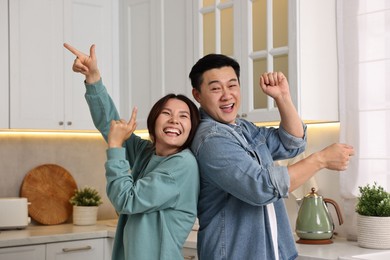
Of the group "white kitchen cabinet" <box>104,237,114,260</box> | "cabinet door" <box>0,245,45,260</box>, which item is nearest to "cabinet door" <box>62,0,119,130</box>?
"white kitchen cabinet" <box>104,237,114,260</box>

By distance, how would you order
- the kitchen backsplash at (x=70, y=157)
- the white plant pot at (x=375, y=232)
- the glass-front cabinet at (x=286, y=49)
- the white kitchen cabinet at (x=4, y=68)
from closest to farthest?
the white plant pot at (x=375, y=232) < the glass-front cabinet at (x=286, y=49) < the kitchen backsplash at (x=70, y=157) < the white kitchen cabinet at (x=4, y=68)

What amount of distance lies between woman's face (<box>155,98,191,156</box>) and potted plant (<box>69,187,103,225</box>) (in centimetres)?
232

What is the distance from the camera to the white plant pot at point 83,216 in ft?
13.9

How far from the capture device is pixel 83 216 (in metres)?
4.25

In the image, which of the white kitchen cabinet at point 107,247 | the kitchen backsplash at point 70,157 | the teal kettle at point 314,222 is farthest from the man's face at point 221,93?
the white kitchen cabinet at point 107,247

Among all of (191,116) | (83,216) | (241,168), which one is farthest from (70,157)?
(241,168)

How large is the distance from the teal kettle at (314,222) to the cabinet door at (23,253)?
54.6 inches

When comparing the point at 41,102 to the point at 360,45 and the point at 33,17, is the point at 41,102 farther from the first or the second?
the point at 360,45

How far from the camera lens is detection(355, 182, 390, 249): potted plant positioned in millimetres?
3000

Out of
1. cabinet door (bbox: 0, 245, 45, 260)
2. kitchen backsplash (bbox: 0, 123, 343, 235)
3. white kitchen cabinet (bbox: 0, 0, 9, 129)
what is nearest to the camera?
cabinet door (bbox: 0, 245, 45, 260)

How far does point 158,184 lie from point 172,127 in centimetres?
19

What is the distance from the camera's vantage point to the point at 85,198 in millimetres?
4340

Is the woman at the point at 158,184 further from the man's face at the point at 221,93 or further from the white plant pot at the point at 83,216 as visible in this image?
the white plant pot at the point at 83,216

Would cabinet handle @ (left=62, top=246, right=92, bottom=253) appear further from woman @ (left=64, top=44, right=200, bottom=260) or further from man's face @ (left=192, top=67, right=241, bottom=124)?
man's face @ (left=192, top=67, right=241, bottom=124)
